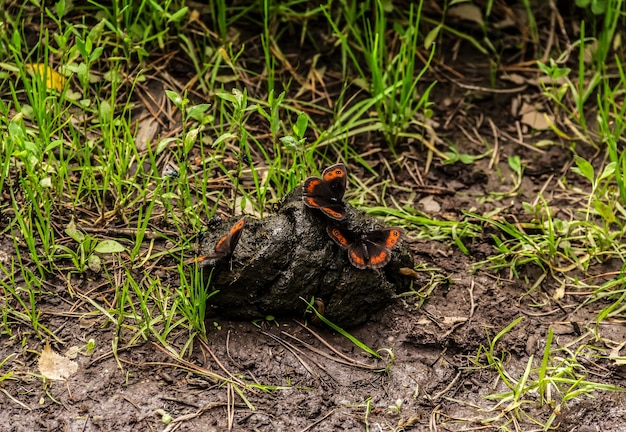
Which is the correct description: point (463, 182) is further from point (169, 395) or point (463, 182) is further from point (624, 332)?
point (169, 395)

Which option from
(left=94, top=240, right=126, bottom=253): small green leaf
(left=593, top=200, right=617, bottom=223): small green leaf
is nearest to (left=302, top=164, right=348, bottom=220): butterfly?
(left=94, top=240, right=126, bottom=253): small green leaf

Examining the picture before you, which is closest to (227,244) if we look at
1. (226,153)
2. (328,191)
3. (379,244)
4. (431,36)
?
(328,191)

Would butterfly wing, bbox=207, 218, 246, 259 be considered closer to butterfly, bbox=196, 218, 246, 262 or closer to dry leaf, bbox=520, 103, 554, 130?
butterfly, bbox=196, 218, 246, 262

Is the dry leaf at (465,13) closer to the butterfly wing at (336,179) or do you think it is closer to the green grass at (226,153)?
the green grass at (226,153)

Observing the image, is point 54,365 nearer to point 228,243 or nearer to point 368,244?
point 228,243

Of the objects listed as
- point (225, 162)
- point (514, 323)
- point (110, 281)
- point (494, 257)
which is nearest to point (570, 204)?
point (494, 257)

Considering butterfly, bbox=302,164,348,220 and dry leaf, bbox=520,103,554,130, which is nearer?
butterfly, bbox=302,164,348,220
